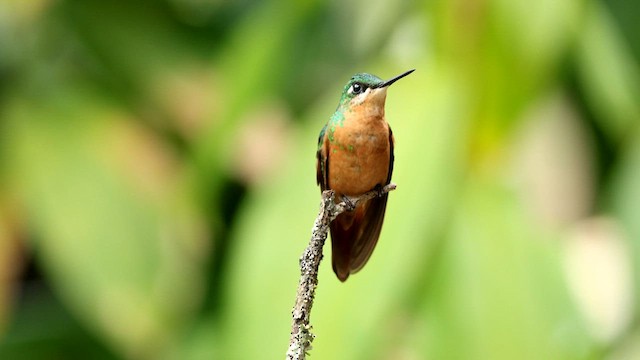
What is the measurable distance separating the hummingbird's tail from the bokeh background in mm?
659

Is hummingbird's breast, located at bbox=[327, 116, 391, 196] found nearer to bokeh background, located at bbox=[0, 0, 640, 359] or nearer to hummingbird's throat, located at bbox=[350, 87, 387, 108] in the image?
hummingbird's throat, located at bbox=[350, 87, 387, 108]

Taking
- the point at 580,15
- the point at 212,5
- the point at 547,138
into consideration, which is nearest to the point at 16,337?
the point at 212,5

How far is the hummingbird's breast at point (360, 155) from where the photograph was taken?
50 centimetres

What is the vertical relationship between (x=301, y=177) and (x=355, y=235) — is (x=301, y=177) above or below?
above

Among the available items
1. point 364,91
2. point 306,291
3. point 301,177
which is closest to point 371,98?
point 364,91

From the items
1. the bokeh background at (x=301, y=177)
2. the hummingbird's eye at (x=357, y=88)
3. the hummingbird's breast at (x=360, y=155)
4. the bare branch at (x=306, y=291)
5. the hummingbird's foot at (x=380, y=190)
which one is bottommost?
the bare branch at (x=306, y=291)

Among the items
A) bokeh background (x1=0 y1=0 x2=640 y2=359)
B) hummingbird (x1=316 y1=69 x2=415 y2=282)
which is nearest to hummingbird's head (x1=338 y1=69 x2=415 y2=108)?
hummingbird (x1=316 y1=69 x2=415 y2=282)

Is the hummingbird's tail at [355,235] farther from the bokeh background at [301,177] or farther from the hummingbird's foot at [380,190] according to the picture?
the bokeh background at [301,177]

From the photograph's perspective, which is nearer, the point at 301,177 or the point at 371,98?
the point at 371,98

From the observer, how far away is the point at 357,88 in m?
0.55

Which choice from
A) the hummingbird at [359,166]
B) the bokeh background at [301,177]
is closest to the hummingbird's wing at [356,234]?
the hummingbird at [359,166]

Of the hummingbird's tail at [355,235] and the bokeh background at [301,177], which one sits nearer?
the hummingbird's tail at [355,235]

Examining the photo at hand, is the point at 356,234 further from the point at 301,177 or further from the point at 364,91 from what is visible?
the point at 301,177

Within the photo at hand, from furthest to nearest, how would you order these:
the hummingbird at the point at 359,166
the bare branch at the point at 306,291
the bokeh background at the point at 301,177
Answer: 1. the bokeh background at the point at 301,177
2. the hummingbird at the point at 359,166
3. the bare branch at the point at 306,291
